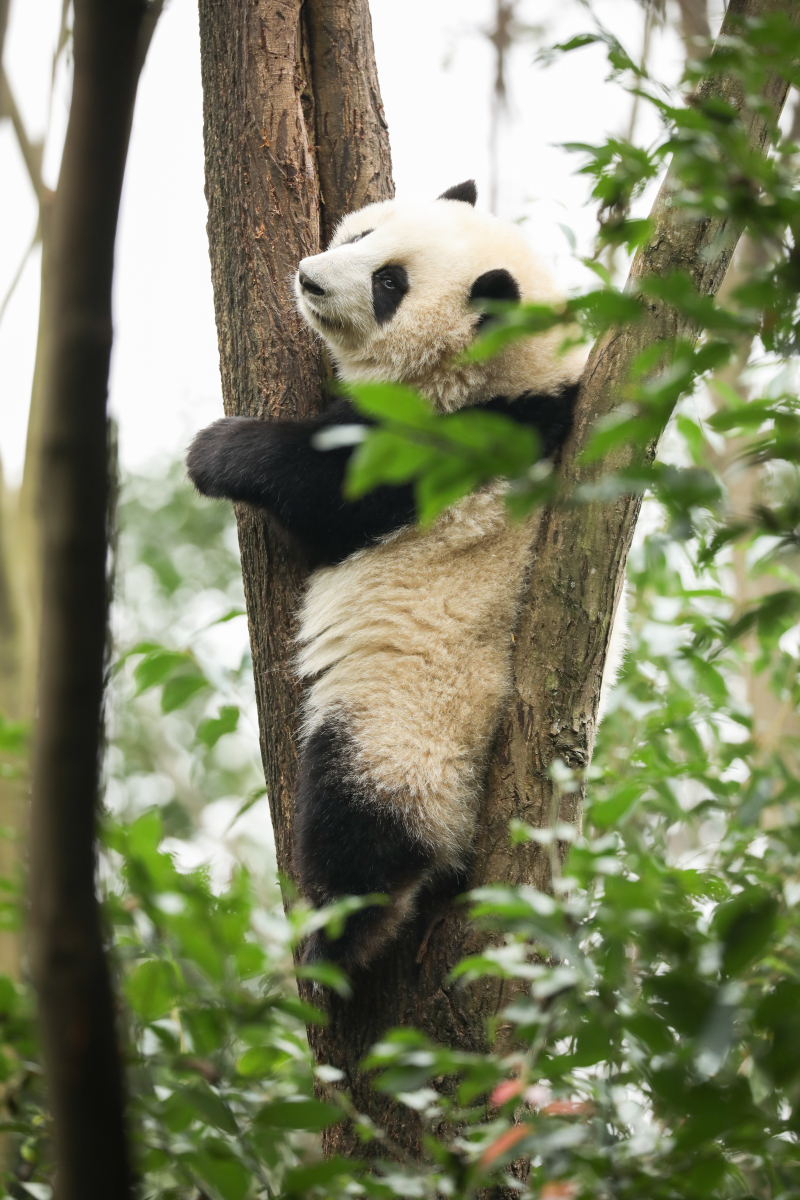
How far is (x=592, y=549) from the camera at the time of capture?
89.0 inches

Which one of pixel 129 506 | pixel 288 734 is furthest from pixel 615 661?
pixel 129 506

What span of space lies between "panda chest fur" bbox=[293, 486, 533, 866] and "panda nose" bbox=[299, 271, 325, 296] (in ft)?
2.63

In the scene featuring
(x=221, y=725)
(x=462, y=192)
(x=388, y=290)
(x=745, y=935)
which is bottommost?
(x=745, y=935)

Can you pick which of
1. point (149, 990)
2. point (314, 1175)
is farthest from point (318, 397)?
point (314, 1175)

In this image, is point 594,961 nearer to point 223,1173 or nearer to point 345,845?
point 223,1173

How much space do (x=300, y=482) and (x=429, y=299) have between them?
952 millimetres

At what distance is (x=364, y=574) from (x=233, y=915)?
1771 mm

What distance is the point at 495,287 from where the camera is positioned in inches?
124

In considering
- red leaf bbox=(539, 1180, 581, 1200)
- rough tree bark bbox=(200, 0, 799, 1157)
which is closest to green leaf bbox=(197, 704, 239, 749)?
rough tree bark bbox=(200, 0, 799, 1157)

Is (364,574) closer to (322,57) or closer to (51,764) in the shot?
(322,57)

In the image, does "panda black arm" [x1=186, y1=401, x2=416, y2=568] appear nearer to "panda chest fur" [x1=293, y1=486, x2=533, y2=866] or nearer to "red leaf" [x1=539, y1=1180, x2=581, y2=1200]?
"panda chest fur" [x1=293, y1=486, x2=533, y2=866]

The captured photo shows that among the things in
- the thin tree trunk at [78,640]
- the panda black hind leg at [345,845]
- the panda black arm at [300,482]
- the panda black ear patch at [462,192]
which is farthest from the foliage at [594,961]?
the panda black ear patch at [462,192]

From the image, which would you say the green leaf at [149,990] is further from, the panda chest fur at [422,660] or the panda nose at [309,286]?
the panda nose at [309,286]

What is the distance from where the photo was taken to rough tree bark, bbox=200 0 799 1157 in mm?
2234
